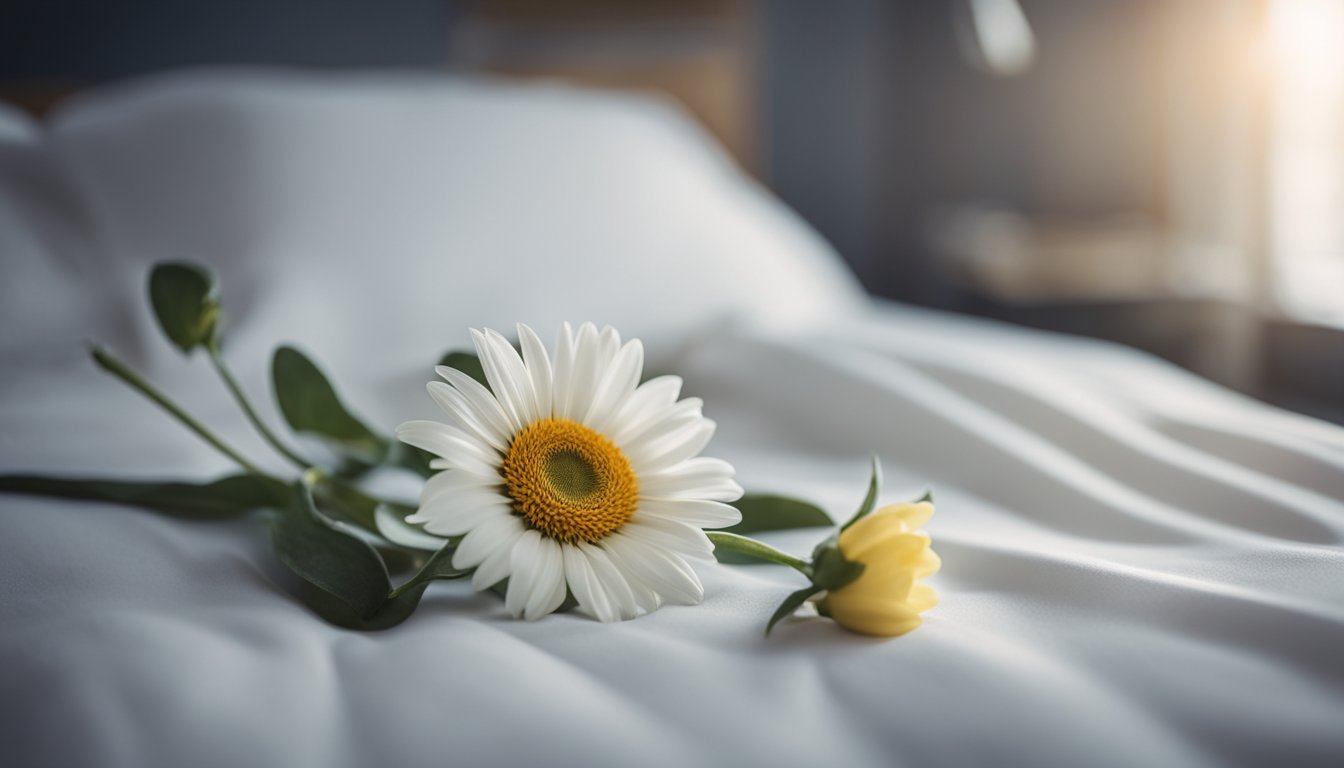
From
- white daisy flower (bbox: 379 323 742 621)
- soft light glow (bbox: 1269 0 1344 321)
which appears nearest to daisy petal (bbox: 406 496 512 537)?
white daisy flower (bbox: 379 323 742 621)

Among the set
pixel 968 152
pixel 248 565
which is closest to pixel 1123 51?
pixel 968 152

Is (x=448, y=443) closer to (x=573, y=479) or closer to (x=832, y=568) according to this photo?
(x=573, y=479)

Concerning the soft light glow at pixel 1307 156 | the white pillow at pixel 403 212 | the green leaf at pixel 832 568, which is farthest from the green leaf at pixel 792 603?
the soft light glow at pixel 1307 156

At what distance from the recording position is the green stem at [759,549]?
0.47m

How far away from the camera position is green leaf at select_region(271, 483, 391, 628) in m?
0.49

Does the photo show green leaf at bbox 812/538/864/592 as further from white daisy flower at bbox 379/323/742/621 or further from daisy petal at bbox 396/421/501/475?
daisy petal at bbox 396/421/501/475

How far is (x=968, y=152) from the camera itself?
2.92 m

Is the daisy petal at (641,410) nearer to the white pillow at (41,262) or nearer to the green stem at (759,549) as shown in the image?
the green stem at (759,549)

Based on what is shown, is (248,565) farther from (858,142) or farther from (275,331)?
(858,142)

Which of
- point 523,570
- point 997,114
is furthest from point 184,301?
point 997,114

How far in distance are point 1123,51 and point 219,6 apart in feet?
6.66

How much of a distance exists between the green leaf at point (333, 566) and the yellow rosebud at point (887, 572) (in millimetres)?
219

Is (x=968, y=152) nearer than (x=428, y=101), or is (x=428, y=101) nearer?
(x=428, y=101)

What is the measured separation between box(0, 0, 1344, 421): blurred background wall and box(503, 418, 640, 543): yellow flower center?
57.1 inches
